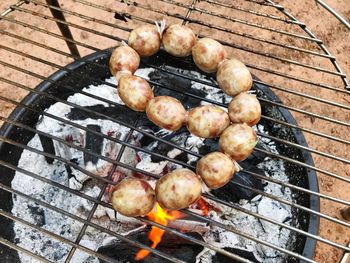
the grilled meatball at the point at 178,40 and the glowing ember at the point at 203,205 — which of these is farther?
the glowing ember at the point at 203,205

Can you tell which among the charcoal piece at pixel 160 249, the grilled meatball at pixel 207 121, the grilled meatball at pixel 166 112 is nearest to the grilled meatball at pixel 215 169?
the grilled meatball at pixel 207 121

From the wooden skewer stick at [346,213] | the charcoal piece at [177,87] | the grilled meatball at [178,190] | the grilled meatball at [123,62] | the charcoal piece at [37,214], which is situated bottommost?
the charcoal piece at [37,214]

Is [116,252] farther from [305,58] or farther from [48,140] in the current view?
[305,58]

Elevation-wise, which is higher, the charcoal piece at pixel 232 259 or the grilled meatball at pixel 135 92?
the grilled meatball at pixel 135 92

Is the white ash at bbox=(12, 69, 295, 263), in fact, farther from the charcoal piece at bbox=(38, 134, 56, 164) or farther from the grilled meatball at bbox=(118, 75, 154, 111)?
the grilled meatball at bbox=(118, 75, 154, 111)

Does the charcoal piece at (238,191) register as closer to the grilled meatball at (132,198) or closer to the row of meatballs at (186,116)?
the row of meatballs at (186,116)

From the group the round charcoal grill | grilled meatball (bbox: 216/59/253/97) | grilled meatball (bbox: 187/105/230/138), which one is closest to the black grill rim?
the round charcoal grill

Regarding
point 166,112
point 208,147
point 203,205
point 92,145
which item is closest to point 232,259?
point 203,205

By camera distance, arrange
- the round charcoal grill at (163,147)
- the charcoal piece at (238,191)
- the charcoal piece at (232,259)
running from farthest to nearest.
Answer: the charcoal piece at (238,191) < the charcoal piece at (232,259) < the round charcoal grill at (163,147)

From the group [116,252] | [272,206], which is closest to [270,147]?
[272,206]
